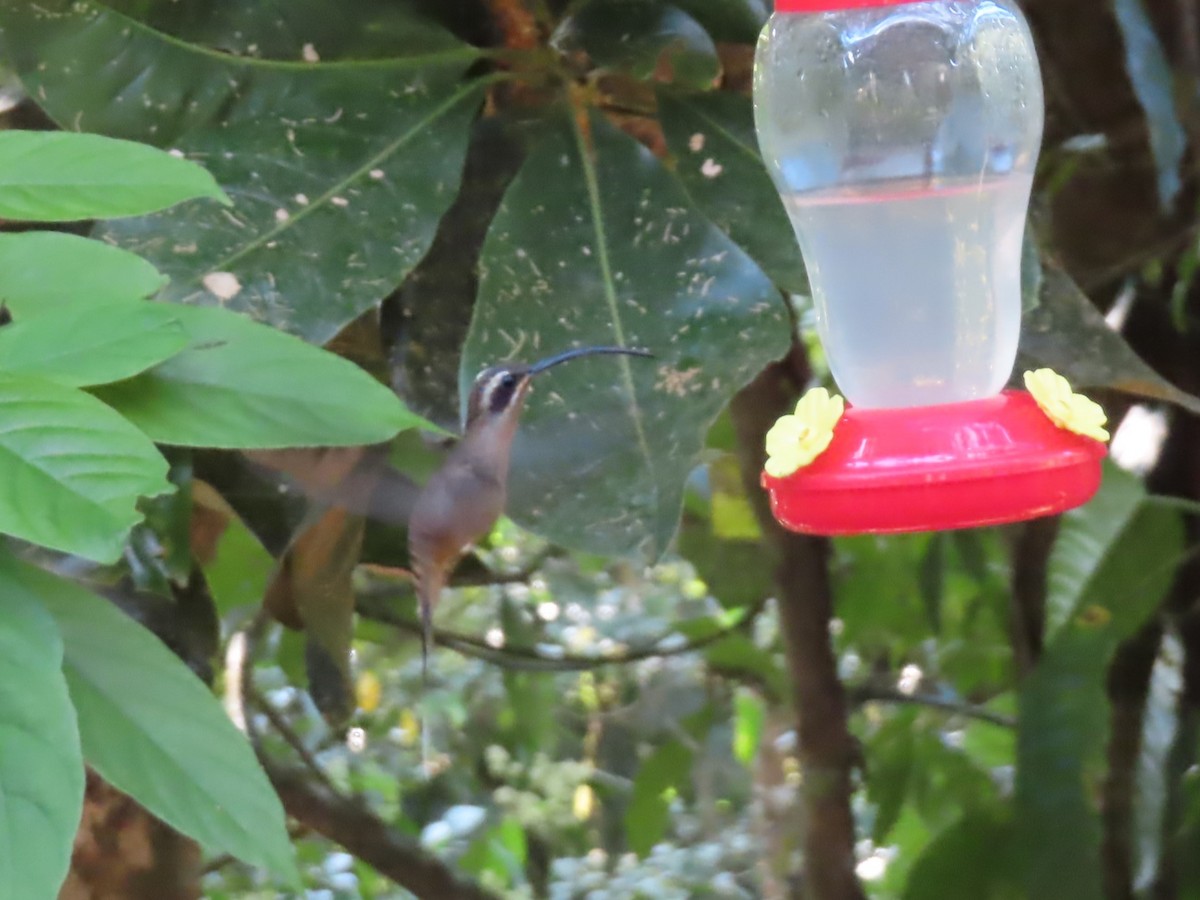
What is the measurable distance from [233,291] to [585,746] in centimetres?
220

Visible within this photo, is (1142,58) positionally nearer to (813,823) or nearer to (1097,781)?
(1097,781)

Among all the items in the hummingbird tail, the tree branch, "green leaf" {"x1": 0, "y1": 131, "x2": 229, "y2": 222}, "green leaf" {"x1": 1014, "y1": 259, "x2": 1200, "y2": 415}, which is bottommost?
the tree branch

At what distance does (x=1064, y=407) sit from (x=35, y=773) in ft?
1.55

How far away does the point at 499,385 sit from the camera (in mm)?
838

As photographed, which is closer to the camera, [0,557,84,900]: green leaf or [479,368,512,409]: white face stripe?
[0,557,84,900]: green leaf

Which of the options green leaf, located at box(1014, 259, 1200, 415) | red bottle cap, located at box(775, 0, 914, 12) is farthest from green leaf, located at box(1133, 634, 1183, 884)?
red bottle cap, located at box(775, 0, 914, 12)

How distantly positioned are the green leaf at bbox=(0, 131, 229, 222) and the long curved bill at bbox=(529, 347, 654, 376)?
0.22 meters

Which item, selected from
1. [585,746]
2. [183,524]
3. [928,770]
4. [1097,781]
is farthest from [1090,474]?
[585,746]

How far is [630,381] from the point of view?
771mm

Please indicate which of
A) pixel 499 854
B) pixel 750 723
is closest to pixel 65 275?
pixel 499 854

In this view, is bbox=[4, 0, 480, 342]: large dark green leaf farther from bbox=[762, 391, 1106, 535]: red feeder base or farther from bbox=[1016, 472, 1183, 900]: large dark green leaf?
bbox=[1016, 472, 1183, 900]: large dark green leaf

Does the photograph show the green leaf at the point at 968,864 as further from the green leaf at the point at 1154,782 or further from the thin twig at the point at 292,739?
the thin twig at the point at 292,739

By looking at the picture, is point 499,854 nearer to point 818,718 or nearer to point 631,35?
point 818,718

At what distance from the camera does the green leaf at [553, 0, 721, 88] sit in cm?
83
